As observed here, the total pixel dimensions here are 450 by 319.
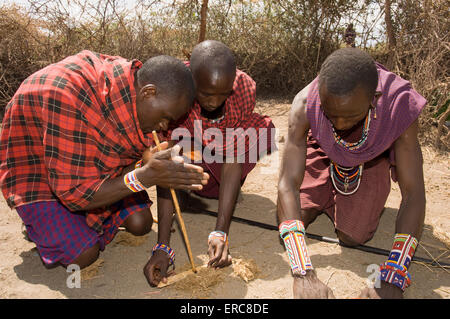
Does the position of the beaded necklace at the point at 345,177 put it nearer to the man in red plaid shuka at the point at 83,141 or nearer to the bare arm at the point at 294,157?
the bare arm at the point at 294,157

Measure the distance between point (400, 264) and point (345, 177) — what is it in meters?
0.79

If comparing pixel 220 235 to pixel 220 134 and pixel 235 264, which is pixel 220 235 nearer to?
pixel 235 264

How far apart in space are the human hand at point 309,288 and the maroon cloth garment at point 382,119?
78 cm

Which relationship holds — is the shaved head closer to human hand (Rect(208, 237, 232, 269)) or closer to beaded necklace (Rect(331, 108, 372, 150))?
beaded necklace (Rect(331, 108, 372, 150))

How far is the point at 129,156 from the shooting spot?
2250mm

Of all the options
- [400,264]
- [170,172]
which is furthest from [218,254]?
[400,264]

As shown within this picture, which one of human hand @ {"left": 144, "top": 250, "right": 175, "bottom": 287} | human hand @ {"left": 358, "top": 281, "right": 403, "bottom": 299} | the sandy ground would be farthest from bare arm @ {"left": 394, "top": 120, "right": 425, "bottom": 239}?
human hand @ {"left": 144, "top": 250, "right": 175, "bottom": 287}

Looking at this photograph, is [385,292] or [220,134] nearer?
[385,292]

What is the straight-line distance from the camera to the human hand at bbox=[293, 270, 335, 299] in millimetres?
1821

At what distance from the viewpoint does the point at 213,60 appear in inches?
90.5

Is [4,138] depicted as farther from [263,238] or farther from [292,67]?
[292,67]

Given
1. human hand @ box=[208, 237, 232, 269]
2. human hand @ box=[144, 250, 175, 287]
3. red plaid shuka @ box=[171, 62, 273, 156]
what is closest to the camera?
human hand @ box=[144, 250, 175, 287]

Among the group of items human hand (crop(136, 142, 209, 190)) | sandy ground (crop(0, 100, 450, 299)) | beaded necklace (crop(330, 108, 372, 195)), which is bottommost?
sandy ground (crop(0, 100, 450, 299))
